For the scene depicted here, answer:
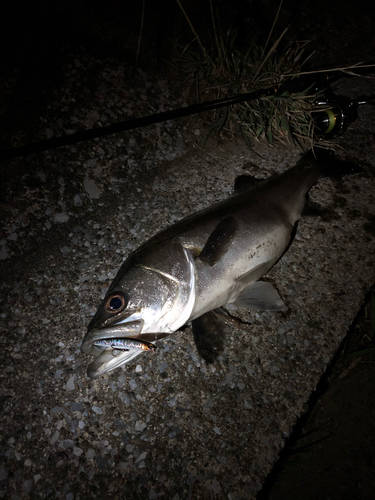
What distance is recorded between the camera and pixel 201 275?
1.96 m

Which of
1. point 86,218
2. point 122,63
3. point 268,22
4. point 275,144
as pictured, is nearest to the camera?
point 86,218

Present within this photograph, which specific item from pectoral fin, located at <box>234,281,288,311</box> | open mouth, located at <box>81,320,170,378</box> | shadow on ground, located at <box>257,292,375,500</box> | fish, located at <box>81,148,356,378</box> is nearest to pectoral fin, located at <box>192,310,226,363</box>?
fish, located at <box>81,148,356,378</box>

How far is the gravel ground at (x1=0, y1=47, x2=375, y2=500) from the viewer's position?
1.83m

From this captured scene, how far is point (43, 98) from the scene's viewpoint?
8.83 feet

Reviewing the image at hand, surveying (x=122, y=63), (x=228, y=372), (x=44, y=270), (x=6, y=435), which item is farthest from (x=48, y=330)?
(x=122, y=63)

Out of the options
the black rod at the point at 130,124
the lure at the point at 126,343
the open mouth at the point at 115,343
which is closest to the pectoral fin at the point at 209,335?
the open mouth at the point at 115,343

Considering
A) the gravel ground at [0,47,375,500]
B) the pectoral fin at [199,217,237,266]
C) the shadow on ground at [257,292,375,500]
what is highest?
the pectoral fin at [199,217,237,266]

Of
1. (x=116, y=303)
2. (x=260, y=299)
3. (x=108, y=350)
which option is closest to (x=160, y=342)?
(x=108, y=350)

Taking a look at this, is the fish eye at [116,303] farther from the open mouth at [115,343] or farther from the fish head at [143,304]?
the open mouth at [115,343]

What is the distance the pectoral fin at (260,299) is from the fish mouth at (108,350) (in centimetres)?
88

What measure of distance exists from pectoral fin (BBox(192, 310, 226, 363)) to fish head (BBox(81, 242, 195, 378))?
0.32 metres

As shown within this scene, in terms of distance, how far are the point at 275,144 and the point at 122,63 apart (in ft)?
6.53

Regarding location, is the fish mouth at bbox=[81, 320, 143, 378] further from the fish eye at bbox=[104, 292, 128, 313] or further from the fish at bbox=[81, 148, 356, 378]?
the fish eye at bbox=[104, 292, 128, 313]

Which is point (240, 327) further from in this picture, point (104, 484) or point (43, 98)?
point (43, 98)
